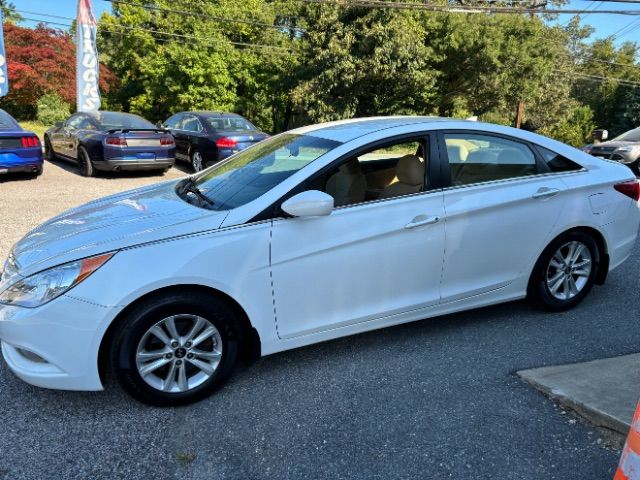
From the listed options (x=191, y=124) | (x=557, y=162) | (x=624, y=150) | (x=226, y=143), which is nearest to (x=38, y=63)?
(x=191, y=124)

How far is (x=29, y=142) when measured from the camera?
952 centimetres

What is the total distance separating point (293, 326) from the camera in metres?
3.11

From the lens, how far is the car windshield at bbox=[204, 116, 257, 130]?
11.9m

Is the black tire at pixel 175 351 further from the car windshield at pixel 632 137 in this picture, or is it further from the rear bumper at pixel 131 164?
the car windshield at pixel 632 137

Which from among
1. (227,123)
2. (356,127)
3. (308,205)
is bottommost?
(227,123)

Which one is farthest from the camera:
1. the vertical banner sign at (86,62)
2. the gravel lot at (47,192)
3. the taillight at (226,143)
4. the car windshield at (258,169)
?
the vertical banner sign at (86,62)

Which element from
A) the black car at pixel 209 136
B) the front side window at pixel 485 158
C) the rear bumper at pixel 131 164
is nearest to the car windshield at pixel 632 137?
the black car at pixel 209 136

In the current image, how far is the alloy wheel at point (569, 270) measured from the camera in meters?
4.04

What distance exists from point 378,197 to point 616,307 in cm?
244

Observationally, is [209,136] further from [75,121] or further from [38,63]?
[38,63]

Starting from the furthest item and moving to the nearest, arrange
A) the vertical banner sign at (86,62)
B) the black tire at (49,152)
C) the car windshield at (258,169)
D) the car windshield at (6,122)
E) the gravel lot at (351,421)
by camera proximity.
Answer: the vertical banner sign at (86,62), the black tire at (49,152), the car windshield at (6,122), the car windshield at (258,169), the gravel lot at (351,421)

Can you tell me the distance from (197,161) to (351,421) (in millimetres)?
10143

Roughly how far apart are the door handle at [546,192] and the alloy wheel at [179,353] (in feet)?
8.16

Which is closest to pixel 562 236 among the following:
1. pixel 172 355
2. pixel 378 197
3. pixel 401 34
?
pixel 378 197
